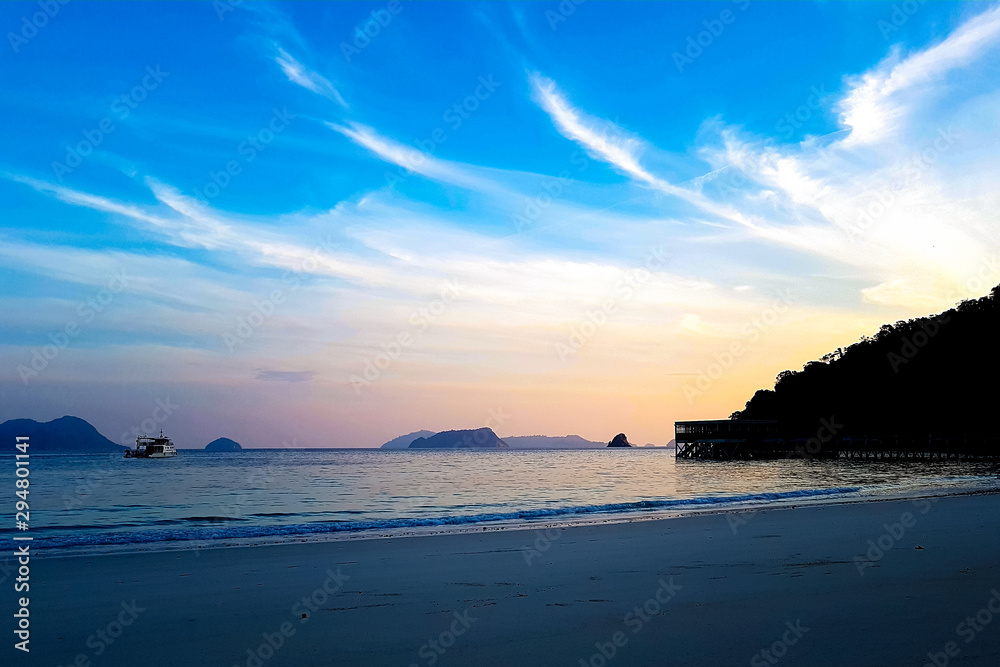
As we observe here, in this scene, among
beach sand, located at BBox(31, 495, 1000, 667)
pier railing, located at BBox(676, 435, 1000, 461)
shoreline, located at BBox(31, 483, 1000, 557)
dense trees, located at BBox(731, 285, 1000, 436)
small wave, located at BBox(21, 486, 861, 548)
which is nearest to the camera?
beach sand, located at BBox(31, 495, 1000, 667)

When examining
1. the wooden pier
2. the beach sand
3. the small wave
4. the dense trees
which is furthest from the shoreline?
the dense trees

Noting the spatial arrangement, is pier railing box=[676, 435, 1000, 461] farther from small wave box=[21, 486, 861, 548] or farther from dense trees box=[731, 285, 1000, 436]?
small wave box=[21, 486, 861, 548]

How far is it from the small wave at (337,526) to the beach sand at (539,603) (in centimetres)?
362

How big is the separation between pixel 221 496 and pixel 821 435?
3697 inches

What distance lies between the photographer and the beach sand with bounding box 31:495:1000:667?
5895 mm

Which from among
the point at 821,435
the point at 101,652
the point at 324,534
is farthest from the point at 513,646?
the point at 821,435

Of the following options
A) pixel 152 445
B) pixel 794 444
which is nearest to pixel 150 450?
pixel 152 445

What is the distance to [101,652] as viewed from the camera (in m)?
6.25

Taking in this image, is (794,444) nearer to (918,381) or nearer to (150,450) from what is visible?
(918,381)

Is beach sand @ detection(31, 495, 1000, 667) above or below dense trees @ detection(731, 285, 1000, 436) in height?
below

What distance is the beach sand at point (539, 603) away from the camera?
5895mm

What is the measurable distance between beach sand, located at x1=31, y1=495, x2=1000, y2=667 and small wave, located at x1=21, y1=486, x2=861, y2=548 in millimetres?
3622

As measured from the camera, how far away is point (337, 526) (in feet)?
63.1

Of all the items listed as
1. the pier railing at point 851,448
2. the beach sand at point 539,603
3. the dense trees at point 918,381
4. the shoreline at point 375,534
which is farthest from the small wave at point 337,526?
the dense trees at point 918,381
